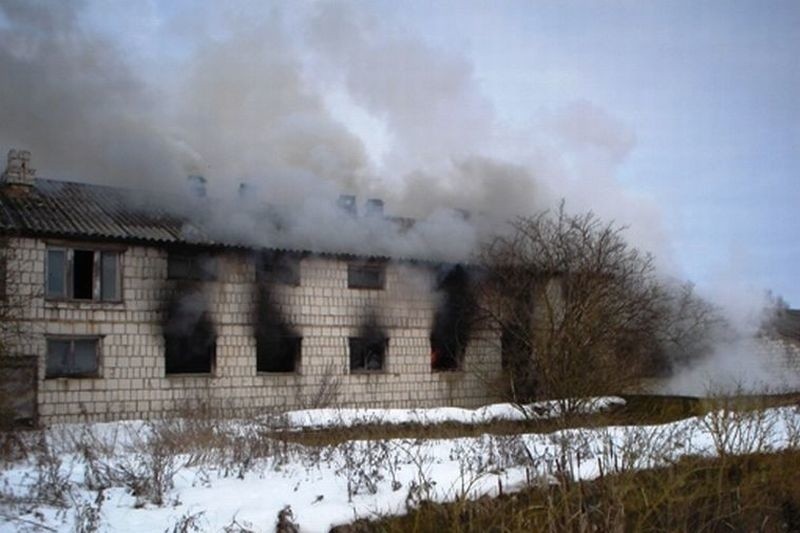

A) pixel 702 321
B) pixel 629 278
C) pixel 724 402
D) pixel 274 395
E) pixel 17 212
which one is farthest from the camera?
pixel 702 321

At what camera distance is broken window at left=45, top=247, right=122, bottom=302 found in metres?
22.1

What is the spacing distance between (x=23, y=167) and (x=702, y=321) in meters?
24.4

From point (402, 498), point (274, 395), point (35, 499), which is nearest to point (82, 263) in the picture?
point (274, 395)

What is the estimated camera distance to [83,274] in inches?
891

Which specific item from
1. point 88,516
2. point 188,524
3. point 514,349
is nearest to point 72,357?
point 514,349

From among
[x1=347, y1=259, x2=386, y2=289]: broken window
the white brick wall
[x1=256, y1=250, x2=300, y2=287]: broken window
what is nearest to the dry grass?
the white brick wall

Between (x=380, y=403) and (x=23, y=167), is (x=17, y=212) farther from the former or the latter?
(x=380, y=403)

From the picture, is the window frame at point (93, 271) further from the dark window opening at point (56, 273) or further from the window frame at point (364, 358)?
the window frame at point (364, 358)

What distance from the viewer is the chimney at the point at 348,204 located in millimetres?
27797

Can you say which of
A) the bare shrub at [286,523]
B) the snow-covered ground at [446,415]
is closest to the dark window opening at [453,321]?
the snow-covered ground at [446,415]

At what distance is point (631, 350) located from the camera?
85.9 feet

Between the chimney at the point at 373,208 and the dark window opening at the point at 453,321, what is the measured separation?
9.93 ft

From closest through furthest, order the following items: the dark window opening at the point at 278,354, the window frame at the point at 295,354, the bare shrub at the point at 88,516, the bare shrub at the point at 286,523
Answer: the bare shrub at the point at 88,516 < the bare shrub at the point at 286,523 < the window frame at the point at 295,354 < the dark window opening at the point at 278,354

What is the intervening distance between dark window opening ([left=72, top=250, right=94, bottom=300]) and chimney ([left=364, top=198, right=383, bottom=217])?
907 cm
